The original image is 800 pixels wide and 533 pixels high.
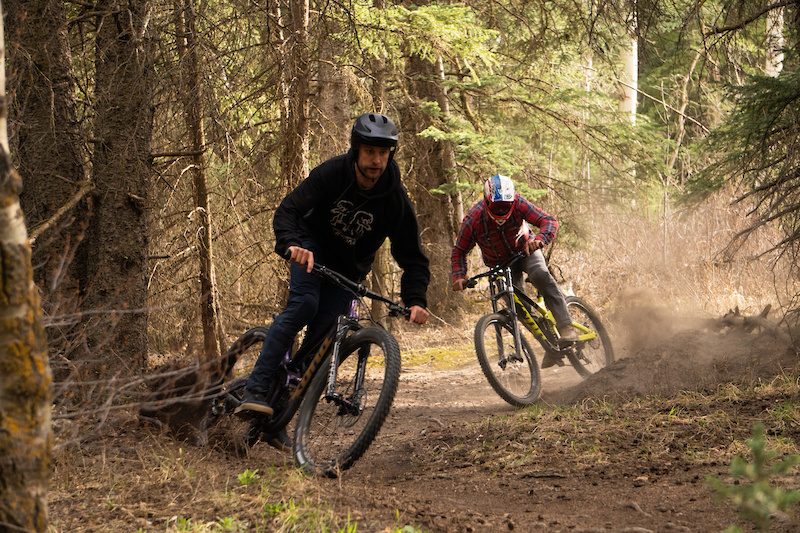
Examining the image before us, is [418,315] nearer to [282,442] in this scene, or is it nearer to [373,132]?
[373,132]

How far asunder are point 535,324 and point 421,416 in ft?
5.53

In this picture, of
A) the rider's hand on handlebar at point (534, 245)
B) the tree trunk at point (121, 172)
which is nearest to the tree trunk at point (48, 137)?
the tree trunk at point (121, 172)

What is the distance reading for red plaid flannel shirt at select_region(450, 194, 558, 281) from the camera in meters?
7.44

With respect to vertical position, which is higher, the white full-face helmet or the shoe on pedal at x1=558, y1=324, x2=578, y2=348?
the white full-face helmet

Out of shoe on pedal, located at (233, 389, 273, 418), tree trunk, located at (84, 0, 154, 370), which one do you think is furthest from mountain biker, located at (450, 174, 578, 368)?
tree trunk, located at (84, 0, 154, 370)

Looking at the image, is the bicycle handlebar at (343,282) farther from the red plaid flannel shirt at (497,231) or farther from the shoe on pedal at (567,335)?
the shoe on pedal at (567,335)

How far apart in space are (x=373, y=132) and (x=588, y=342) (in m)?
4.86

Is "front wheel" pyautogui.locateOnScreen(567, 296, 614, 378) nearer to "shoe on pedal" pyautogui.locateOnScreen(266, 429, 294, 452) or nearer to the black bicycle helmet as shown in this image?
"shoe on pedal" pyautogui.locateOnScreen(266, 429, 294, 452)

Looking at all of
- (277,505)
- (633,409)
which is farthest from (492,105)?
(277,505)

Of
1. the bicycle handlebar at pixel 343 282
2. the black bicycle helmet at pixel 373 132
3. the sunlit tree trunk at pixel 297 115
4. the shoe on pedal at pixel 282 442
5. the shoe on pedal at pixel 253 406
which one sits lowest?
the shoe on pedal at pixel 282 442

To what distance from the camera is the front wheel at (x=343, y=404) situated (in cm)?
446

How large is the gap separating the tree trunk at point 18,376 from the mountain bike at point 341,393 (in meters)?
2.22

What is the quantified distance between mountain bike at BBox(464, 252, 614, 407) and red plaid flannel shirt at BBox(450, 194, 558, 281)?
16 cm

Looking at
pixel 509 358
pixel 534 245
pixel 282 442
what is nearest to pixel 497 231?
pixel 534 245
